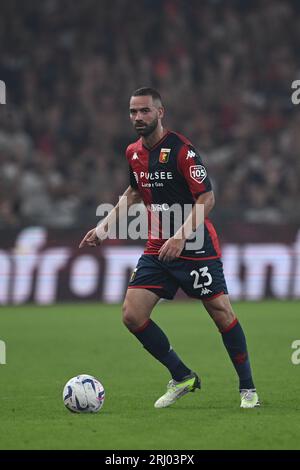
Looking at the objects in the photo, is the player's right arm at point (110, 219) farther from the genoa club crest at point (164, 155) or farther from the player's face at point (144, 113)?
the player's face at point (144, 113)

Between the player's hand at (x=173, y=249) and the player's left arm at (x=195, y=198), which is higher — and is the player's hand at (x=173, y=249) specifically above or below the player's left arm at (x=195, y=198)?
below

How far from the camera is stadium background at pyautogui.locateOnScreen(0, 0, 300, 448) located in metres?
17.1

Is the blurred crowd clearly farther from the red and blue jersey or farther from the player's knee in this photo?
the player's knee

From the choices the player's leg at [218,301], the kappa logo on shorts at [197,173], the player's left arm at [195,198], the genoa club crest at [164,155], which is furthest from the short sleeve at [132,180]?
the player's leg at [218,301]

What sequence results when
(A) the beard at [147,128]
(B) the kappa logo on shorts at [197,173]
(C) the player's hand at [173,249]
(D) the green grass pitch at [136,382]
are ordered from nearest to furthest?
(D) the green grass pitch at [136,382], (C) the player's hand at [173,249], (B) the kappa logo on shorts at [197,173], (A) the beard at [147,128]

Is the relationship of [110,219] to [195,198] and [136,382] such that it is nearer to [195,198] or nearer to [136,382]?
[195,198]

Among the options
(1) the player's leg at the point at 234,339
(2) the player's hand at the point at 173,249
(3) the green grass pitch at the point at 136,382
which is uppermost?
(2) the player's hand at the point at 173,249

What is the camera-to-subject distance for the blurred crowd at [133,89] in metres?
19.1

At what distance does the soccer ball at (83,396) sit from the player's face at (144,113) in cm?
180

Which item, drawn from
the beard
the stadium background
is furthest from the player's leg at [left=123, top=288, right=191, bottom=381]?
the stadium background

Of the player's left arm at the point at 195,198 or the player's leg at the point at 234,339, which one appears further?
the player's leg at the point at 234,339

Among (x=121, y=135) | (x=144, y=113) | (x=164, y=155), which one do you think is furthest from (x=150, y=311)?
(x=121, y=135)

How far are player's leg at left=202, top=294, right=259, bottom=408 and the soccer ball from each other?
0.96m

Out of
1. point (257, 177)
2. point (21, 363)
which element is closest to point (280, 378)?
point (21, 363)
